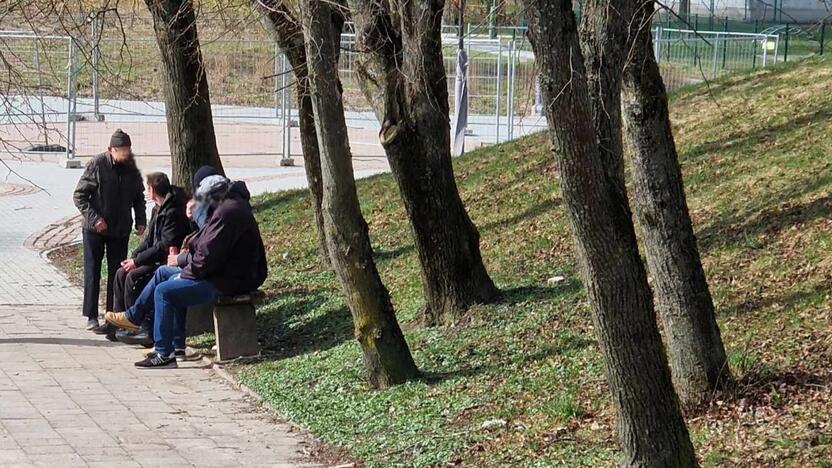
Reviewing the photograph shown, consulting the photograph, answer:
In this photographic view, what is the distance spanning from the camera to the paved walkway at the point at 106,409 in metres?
7.41

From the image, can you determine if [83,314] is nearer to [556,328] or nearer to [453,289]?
[453,289]

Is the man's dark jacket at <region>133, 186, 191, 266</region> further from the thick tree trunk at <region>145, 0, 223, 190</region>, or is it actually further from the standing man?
the thick tree trunk at <region>145, 0, 223, 190</region>

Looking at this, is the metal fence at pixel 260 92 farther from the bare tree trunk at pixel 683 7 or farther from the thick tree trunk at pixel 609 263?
the thick tree trunk at pixel 609 263

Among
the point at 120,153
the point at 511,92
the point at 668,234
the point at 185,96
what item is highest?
the point at 185,96

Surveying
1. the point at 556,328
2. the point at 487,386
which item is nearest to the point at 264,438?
the point at 487,386

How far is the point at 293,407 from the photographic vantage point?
8469mm

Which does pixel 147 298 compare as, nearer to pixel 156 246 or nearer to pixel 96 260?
pixel 156 246

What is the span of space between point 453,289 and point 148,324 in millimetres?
2816

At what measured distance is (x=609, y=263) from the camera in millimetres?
5406

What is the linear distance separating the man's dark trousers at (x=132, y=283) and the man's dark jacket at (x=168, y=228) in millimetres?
75

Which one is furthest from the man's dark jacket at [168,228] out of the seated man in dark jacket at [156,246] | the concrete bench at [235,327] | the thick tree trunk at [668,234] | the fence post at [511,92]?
the fence post at [511,92]

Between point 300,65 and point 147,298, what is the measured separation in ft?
7.60

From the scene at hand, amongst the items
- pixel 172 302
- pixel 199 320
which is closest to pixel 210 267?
pixel 172 302

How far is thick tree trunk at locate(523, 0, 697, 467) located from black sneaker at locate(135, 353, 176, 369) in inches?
198
